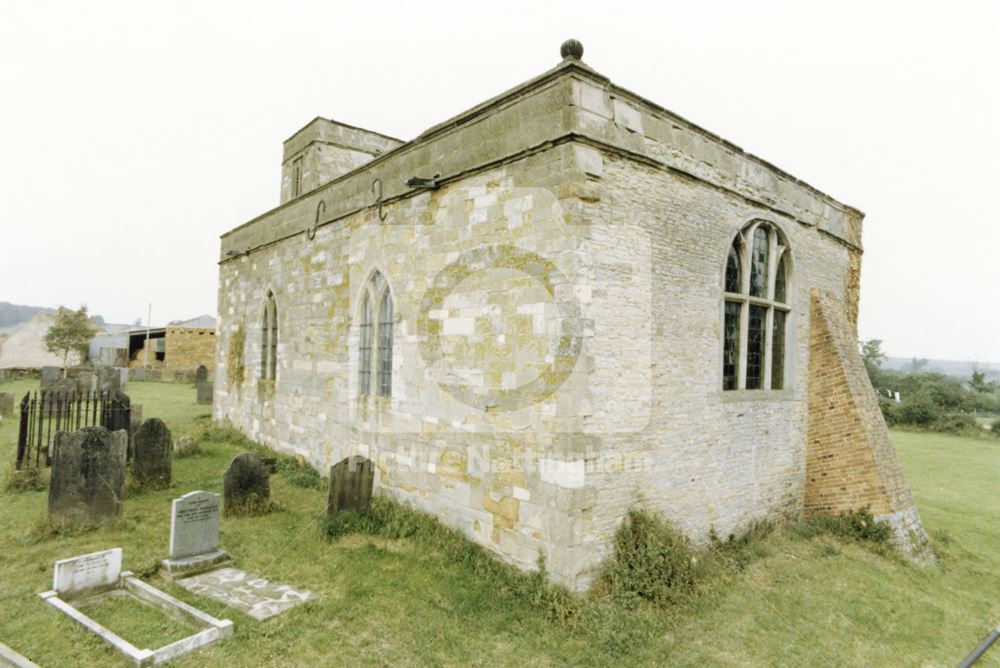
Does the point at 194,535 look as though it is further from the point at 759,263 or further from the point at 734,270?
the point at 759,263

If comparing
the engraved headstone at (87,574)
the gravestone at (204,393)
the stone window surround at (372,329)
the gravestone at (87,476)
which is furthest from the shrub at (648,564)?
the gravestone at (204,393)

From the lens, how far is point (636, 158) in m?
6.81

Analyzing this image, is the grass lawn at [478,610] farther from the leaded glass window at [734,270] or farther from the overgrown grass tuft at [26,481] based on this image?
the leaded glass window at [734,270]

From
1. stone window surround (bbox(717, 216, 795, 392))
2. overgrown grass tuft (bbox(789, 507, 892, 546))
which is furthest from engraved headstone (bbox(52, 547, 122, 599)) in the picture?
overgrown grass tuft (bbox(789, 507, 892, 546))

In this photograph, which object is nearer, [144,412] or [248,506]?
[248,506]

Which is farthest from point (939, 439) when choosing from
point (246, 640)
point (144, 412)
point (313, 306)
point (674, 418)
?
point (144, 412)

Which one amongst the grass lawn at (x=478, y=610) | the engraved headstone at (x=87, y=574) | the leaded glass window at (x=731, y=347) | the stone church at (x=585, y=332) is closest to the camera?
the grass lawn at (x=478, y=610)

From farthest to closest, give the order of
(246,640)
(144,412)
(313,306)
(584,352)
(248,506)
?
(144,412) → (313,306) → (248,506) → (584,352) → (246,640)

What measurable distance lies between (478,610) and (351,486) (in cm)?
319

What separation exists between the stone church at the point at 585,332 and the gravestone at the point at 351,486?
0.54 meters

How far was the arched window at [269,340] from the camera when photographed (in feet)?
44.6

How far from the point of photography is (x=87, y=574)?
585 cm

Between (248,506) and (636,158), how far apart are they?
8.00m

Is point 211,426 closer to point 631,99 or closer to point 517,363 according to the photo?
point 517,363
